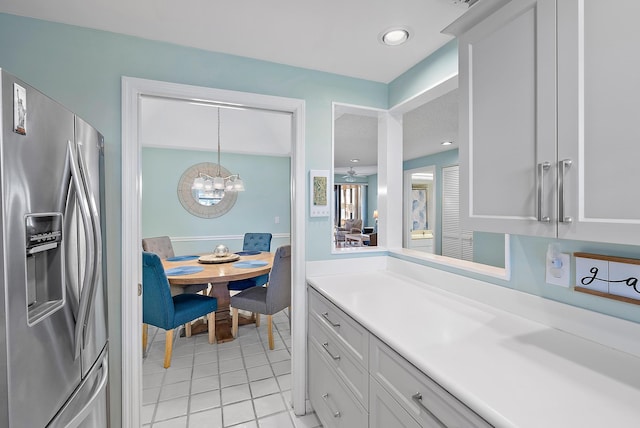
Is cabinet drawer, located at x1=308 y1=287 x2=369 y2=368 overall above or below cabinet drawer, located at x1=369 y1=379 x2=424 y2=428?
above

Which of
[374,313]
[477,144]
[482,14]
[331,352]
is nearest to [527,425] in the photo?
[374,313]

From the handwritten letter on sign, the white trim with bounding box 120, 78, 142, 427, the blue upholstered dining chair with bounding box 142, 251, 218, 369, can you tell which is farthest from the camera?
the blue upholstered dining chair with bounding box 142, 251, 218, 369

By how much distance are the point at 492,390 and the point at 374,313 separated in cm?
58

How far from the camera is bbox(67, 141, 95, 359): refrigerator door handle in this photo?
1050 millimetres

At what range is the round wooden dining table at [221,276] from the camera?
8.37ft

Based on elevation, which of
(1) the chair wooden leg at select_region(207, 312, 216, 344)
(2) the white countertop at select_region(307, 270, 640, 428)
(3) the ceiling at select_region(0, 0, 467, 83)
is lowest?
(1) the chair wooden leg at select_region(207, 312, 216, 344)

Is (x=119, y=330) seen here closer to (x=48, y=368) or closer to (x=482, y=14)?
→ (x=48, y=368)

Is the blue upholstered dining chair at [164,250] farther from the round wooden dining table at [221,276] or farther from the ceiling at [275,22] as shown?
the ceiling at [275,22]

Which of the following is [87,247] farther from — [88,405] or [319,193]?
[319,193]

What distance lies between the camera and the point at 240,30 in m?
1.54

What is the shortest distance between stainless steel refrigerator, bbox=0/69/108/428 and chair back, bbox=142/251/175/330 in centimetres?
106

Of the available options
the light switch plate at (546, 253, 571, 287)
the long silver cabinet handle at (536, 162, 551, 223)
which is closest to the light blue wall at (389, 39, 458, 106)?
the long silver cabinet handle at (536, 162, 551, 223)

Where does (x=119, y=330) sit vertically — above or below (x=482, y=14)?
below

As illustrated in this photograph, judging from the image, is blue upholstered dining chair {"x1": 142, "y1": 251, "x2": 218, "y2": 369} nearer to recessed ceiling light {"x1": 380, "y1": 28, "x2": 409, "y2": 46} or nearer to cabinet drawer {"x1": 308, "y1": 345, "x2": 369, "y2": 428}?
cabinet drawer {"x1": 308, "y1": 345, "x2": 369, "y2": 428}
